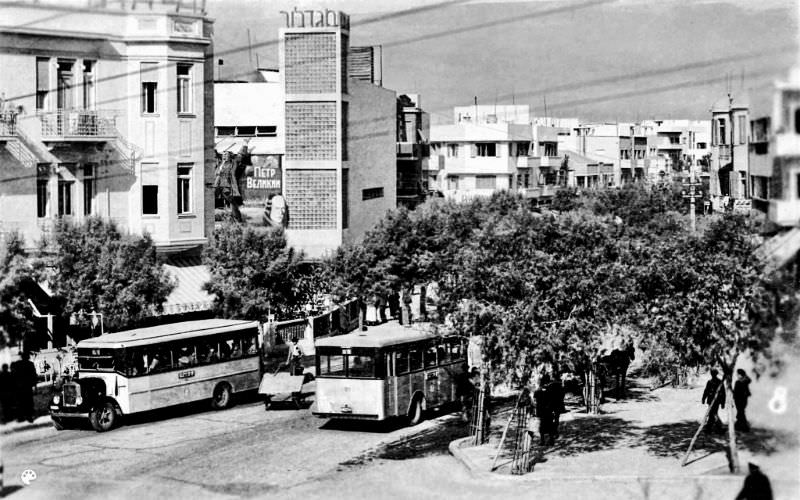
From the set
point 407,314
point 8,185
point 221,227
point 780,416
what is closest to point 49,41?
point 8,185

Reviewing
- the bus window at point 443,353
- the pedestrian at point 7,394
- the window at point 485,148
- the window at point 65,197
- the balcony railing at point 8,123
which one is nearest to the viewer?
the pedestrian at point 7,394

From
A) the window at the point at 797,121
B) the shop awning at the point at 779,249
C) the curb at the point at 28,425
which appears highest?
the window at the point at 797,121

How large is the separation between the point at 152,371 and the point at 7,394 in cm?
332

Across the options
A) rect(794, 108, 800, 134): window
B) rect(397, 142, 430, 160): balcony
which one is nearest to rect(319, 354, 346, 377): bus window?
rect(794, 108, 800, 134): window

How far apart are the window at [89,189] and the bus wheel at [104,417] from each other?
477 inches

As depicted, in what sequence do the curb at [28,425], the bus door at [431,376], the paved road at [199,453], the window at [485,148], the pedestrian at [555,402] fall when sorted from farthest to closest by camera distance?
the window at [485,148]
the bus door at [431,376]
the curb at [28,425]
the pedestrian at [555,402]
the paved road at [199,453]

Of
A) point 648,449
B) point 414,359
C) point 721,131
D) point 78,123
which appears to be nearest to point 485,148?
point 721,131

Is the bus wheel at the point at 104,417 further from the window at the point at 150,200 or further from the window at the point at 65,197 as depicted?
the window at the point at 150,200

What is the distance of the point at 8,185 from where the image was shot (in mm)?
35688

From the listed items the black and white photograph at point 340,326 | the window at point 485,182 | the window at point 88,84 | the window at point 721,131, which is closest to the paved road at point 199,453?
the black and white photograph at point 340,326

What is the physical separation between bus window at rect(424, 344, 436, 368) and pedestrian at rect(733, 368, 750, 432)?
8.36m

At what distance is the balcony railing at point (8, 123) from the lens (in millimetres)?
34906

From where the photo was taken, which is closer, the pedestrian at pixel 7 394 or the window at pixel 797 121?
the window at pixel 797 121

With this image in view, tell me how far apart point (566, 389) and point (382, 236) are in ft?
50.3
